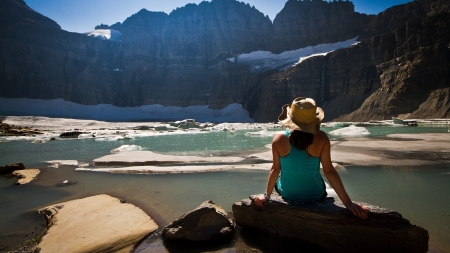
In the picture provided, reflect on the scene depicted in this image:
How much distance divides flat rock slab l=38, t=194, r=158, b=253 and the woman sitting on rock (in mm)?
2422

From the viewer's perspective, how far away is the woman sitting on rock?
9.52 ft

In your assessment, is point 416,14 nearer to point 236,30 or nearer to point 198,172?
point 236,30

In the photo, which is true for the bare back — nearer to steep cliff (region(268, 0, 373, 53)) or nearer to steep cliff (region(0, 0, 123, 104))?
steep cliff (region(0, 0, 123, 104))

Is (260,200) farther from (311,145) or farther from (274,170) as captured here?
(311,145)

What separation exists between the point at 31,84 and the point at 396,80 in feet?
341

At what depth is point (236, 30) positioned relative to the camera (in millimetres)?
110562

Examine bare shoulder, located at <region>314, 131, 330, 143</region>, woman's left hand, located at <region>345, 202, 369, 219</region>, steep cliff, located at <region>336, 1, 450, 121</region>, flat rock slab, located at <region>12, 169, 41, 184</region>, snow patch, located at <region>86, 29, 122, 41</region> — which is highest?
snow patch, located at <region>86, 29, 122, 41</region>

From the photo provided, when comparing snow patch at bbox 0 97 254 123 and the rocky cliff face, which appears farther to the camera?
snow patch at bbox 0 97 254 123

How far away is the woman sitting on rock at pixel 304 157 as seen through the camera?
290 cm

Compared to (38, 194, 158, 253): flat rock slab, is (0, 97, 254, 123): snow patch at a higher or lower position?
higher

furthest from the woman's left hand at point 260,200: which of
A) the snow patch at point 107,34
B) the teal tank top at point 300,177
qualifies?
the snow patch at point 107,34

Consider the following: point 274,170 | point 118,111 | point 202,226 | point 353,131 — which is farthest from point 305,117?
point 118,111

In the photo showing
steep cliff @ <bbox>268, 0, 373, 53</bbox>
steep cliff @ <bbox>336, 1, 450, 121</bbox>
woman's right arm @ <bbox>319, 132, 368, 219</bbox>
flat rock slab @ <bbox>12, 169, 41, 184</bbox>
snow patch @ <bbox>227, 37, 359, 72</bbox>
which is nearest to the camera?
woman's right arm @ <bbox>319, 132, 368, 219</bbox>

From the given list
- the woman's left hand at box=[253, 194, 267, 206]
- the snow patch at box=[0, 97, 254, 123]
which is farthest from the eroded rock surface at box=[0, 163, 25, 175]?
the snow patch at box=[0, 97, 254, 123]
